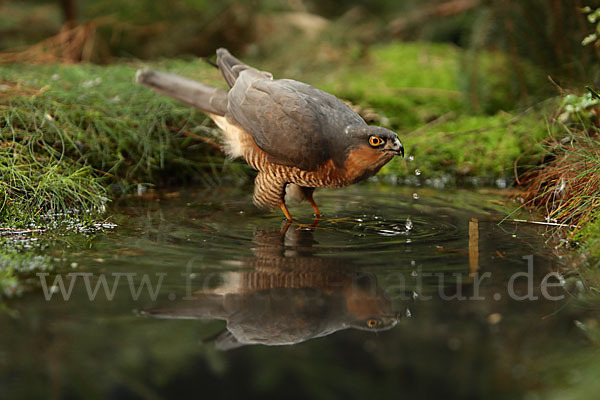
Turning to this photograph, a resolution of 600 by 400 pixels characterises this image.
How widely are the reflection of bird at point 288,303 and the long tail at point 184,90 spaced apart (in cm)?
174

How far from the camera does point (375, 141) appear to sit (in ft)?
12.3

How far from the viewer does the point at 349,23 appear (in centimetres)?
891

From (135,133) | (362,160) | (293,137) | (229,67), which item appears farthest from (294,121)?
(135,133)

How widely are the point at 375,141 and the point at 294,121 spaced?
53 centimetres

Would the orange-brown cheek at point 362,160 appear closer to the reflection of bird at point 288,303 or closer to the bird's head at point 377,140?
the bird's head at point 377,140

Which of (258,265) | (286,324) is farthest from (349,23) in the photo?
(286,324)

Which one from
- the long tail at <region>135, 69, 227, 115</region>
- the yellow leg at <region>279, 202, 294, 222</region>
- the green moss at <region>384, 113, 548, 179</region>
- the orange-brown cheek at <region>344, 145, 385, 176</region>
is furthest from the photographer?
the green moss at <region>384, 113, 548, 179</region>

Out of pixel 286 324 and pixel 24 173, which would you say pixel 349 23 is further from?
pixel 286 324

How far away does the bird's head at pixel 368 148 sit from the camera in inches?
146

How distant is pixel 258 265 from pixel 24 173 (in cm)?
194

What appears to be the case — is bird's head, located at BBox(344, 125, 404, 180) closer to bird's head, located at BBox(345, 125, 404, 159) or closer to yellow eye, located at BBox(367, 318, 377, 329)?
bird's head, located at BBox(345, 125, 404, 159)

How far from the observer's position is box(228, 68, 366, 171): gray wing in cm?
387

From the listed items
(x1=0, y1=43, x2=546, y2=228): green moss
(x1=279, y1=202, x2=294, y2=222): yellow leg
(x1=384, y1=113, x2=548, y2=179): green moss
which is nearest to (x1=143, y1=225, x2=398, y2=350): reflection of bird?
(x1=279, y1=202, x2=294, y2=222): yellow leg

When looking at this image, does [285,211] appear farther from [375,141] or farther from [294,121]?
[375,141]
